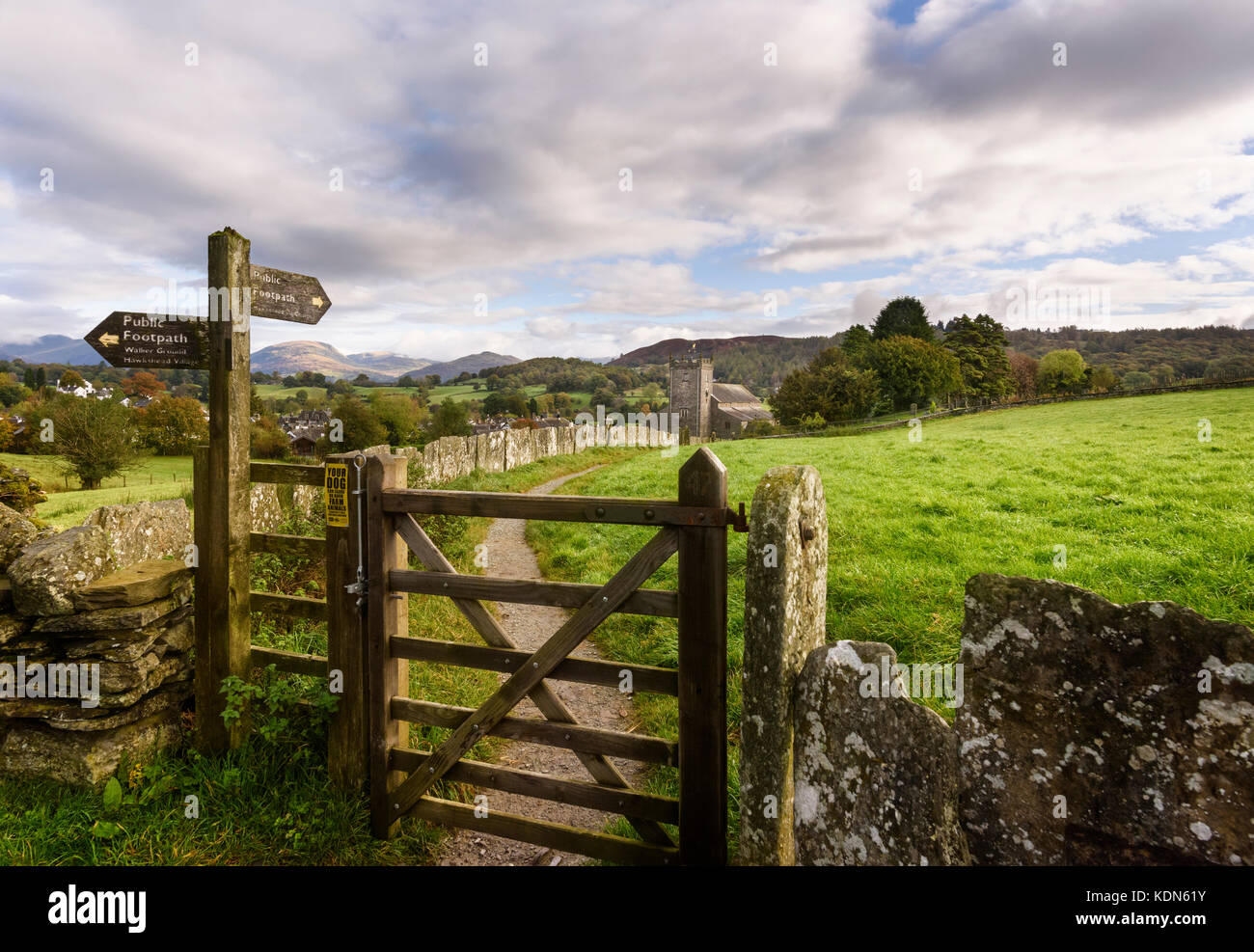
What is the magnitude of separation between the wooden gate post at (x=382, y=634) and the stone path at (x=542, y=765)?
22.3 inches

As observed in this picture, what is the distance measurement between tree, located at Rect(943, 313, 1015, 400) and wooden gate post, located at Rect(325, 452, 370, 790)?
2672 inches

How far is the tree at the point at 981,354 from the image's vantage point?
6316cm

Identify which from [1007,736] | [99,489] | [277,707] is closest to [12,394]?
[99,489]

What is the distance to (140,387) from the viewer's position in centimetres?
3400

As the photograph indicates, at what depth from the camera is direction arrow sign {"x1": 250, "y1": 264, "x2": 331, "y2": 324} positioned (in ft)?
15.5

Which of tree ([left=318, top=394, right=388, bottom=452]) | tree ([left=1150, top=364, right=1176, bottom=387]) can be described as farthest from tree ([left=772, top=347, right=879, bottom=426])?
tree ([left=318, top=394, right=388, bottom=452])

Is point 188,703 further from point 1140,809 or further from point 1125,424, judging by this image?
point 1125,424

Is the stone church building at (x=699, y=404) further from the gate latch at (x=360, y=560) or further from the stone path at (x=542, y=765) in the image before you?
the gate latch at (x=360, y=560)

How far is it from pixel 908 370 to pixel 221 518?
56.4 metres

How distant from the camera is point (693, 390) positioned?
78.4m

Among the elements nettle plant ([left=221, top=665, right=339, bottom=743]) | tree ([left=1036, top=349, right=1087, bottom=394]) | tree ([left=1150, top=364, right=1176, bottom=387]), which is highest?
tree ([left=1036, top=349, right=1087, bottom=394])

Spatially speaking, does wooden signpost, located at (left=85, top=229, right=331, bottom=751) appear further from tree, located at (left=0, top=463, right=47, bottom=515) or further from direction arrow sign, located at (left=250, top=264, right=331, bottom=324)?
tree, located at (left=0, top=463, right=47, bottom=515)
